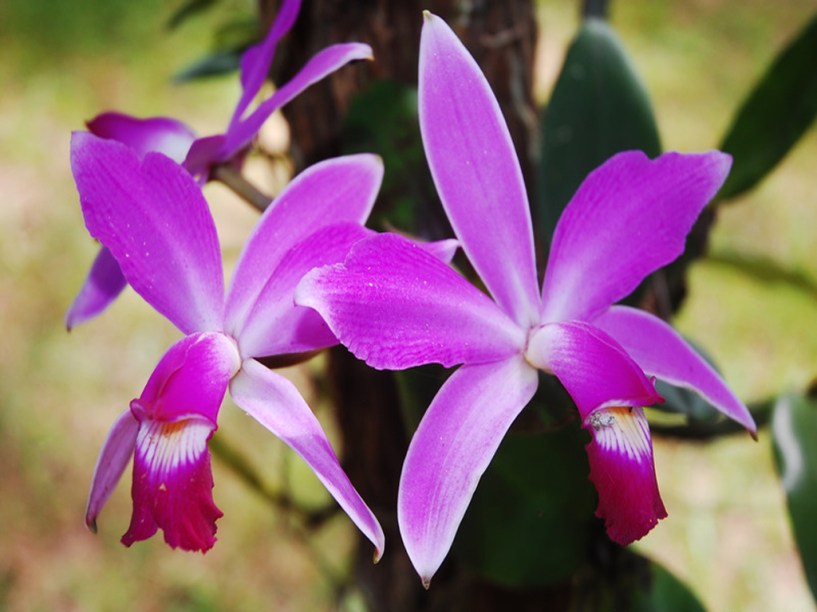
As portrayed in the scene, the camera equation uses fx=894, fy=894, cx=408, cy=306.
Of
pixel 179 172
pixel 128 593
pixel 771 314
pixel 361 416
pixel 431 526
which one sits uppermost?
pixel 179 172

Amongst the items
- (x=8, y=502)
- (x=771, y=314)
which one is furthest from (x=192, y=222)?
(x=771, y=314)

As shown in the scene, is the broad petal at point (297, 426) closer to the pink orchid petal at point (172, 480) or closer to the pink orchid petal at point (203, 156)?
the pink orchid petal at point (172, 480)

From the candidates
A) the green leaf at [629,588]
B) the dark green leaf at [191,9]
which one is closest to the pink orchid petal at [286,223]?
the green leaf at [629,588]

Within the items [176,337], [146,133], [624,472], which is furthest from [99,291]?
[176,337]

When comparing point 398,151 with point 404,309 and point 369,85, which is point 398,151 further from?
point 404,309

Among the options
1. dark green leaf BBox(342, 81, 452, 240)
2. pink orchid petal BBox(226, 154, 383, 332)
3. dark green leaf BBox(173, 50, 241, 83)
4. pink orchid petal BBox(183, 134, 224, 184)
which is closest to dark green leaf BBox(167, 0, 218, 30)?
dark green leaf BBox(173, 50, 241, 83)

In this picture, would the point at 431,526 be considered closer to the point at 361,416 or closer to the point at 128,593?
the point at 361,416
